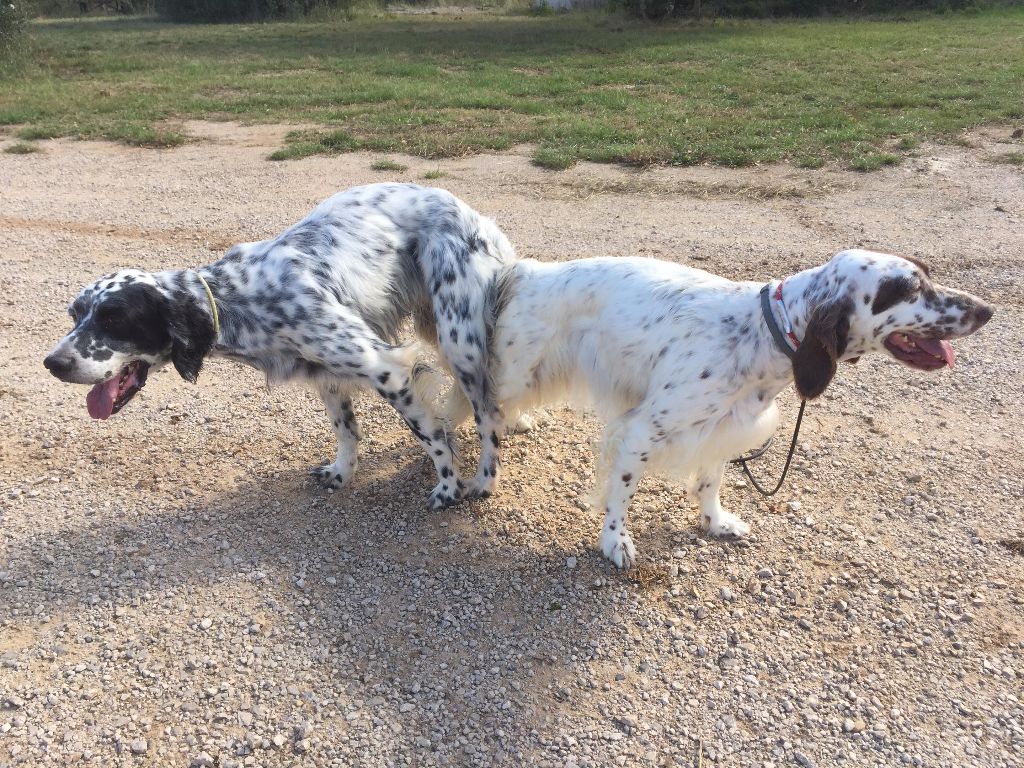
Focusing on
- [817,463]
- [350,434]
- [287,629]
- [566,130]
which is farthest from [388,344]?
[566,130]

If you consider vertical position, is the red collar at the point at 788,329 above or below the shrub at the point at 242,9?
below

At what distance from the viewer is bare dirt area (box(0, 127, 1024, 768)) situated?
3.36 meters

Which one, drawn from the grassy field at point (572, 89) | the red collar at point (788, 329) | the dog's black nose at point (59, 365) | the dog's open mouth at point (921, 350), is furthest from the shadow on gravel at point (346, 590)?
the grassy field at point (572, 89)

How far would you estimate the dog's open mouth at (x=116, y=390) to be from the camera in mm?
3881

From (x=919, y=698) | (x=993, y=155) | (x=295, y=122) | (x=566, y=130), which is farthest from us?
(x=295, y=122)

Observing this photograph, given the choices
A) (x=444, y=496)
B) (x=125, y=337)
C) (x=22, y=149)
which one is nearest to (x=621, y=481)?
(x=444, y=496)

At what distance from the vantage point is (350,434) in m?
4.87

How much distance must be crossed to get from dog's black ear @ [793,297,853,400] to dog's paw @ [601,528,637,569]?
132cm

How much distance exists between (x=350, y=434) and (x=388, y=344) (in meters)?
0.76

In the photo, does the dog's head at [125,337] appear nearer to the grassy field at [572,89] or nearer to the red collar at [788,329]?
the red collar at [788,329]

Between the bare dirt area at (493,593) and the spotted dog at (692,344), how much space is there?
0.53 m

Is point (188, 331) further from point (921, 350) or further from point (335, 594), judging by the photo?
point (921, 350)

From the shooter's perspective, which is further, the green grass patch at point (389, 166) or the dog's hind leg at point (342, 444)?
the green grass patch at point (389, 166)

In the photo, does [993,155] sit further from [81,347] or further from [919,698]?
[81,347]
